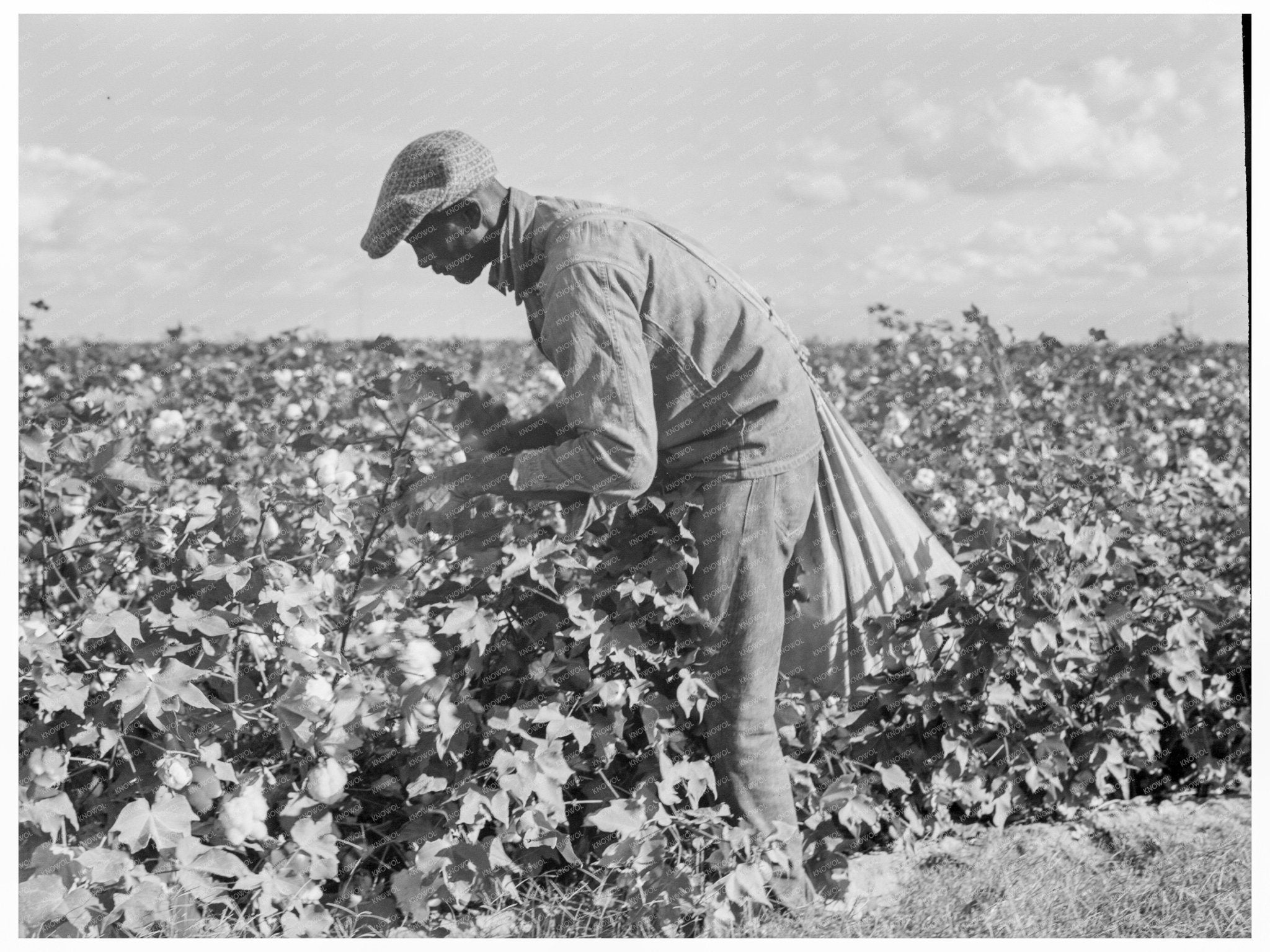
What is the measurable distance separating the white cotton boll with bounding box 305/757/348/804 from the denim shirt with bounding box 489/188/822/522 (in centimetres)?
58

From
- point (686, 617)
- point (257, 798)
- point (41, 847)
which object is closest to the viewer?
point (41, 847)

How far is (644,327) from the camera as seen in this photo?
6.08ft

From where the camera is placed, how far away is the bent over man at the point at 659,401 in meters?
1.72

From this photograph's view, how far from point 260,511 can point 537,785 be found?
68cm

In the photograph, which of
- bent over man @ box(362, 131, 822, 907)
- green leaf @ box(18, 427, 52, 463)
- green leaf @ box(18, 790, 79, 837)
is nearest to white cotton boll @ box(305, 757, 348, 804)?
green leaf @ box(18, 790, 79, 837)

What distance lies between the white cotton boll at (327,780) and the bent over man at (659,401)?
0.49m

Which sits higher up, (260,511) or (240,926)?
(260,511)

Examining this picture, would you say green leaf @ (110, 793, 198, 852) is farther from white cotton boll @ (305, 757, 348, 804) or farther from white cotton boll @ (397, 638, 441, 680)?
white cotton boll @ (397, 638, 441, 680)

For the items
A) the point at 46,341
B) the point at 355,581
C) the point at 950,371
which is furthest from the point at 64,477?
the point at 950,371

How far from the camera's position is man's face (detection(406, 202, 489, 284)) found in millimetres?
1799

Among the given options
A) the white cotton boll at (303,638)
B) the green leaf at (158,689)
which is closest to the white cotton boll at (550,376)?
the white cotton boll at (303,638)

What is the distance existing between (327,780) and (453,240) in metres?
0.92

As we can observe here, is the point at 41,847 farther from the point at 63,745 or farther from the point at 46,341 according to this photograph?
the point at 46,341

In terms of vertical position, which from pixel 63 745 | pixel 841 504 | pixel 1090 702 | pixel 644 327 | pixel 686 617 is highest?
pixel 644 327
